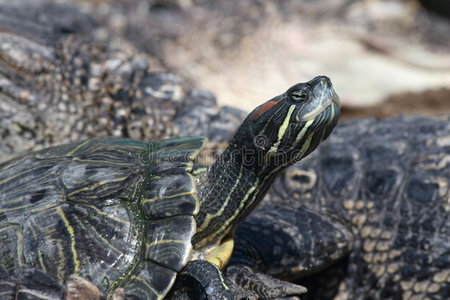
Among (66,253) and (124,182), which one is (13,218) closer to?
(66,253)

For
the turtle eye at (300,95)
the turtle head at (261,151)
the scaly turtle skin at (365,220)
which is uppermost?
the turtle eye at (300,95)

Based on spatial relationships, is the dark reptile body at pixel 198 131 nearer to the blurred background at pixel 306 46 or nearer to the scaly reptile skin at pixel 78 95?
the scaly reptile skin at pixel 78 95

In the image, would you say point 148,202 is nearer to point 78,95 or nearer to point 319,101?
point 319,101

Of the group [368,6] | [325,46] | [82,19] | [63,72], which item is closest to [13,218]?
[63,72]

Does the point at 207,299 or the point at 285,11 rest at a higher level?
the point at 285,11

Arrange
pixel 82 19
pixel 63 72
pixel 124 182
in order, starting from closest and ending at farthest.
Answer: pixel 124 182, pixel 63 72, pixel 82 19

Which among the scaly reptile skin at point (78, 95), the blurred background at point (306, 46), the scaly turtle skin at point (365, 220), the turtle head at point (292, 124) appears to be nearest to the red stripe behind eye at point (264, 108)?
the turtle head at point (292, 124)

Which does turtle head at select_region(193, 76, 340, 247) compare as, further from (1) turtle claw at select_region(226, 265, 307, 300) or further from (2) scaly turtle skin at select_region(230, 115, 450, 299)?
(2) scaly turtle skin at select_region(230, 115, 450, 299)
